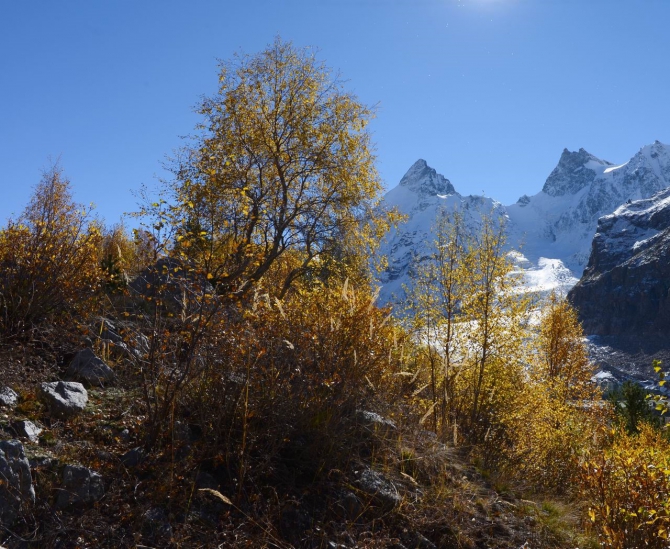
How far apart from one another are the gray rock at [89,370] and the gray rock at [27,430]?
125 cm

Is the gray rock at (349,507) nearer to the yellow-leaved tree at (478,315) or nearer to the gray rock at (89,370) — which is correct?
the gray rock at (89,370)

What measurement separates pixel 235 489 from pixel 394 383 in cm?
247

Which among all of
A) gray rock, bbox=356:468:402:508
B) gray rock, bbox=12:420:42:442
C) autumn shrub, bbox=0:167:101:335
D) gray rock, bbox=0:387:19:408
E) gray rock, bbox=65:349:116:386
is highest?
autumn shrub, bbox=0:167:101:335

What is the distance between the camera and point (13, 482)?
3.85m

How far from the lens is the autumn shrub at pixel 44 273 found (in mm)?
6582

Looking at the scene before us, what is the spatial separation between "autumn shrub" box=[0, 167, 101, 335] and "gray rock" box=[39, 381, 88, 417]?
4.43ft

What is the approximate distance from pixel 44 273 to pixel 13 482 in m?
3.69

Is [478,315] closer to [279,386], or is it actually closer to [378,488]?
[378,488]

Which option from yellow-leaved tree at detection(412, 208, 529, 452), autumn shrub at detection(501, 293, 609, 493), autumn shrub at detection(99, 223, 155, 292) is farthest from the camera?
yellow-leaved tree at detection(412, 208, 529, 452)

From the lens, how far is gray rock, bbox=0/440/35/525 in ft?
12.4

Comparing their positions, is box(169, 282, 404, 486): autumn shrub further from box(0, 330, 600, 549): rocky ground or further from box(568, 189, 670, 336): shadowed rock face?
box(568, 189, 670, 336): shadowed rock face

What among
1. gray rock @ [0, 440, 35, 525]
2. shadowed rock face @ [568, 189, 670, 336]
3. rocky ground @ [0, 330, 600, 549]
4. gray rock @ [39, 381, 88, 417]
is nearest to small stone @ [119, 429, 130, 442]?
rocky ground @ [0, 330, 600, 549]

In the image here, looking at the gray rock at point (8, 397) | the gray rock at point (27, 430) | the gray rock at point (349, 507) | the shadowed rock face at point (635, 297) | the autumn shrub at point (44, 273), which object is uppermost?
the shadowed rock face at point (635, 297)

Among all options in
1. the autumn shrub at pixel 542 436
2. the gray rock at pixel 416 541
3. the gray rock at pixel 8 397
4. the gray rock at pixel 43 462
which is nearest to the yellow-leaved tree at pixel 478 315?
the autumn shrub at pixel 542 436
